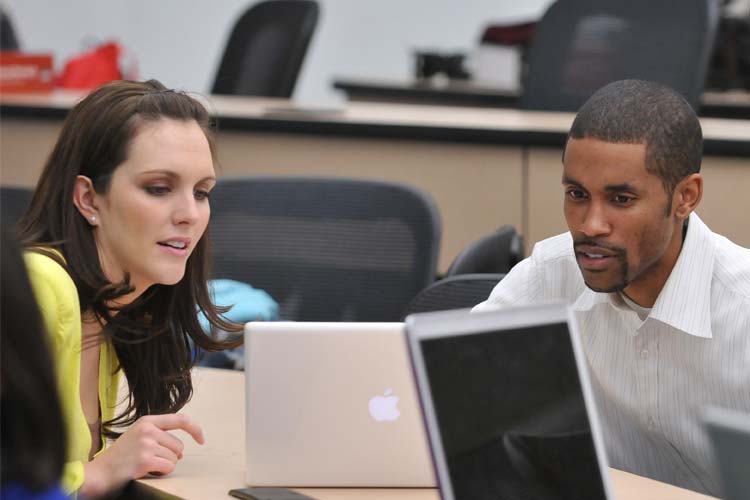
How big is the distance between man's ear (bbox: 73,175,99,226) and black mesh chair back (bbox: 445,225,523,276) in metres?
0.81

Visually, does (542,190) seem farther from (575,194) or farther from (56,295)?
(56,295)

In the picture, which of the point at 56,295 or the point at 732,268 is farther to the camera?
the point at 732,268

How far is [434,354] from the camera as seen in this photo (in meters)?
1.34

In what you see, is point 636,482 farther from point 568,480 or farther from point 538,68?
point 538,68

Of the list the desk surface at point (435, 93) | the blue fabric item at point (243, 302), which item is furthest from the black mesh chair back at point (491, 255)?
the desk surface at point (435, 93)

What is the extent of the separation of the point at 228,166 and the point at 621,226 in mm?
2103

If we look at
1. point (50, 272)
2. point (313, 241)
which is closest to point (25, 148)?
point (313, 241)

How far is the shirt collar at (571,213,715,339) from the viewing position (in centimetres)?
194

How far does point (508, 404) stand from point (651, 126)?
681 millimetres

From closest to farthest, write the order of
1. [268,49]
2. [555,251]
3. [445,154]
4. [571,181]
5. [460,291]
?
1. [571,181]
2. [555,251]
3. [460,291]
4. [445,154]
5. [268,49]

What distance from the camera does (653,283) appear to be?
201 centimetres

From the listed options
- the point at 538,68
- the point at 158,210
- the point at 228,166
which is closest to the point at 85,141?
the point at 158,210

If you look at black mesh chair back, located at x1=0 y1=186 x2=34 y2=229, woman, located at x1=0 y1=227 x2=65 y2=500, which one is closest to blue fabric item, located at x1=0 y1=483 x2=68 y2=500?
woman, located at x1=0 y1=227 x2=65 y2=500

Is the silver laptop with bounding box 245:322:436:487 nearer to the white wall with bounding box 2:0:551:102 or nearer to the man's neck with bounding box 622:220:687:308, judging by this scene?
the man's neck with bounding box 622:220:687:308
